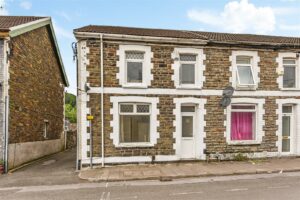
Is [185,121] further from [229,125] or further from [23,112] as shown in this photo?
[23,112]

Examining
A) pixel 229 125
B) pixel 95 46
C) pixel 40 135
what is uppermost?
pixel 95 46

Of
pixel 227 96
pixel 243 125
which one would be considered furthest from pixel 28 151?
pixel 243 125

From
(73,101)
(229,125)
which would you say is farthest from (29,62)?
(73,101)

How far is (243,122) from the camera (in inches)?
512

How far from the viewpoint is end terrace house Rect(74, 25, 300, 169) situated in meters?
11.4

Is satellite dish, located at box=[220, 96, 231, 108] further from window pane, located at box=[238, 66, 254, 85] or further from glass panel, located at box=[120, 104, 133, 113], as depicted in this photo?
glass panel, located at box=[120, 104, 133, 113]

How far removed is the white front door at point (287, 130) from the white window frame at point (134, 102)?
6961 mm

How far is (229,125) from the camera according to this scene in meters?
12.6

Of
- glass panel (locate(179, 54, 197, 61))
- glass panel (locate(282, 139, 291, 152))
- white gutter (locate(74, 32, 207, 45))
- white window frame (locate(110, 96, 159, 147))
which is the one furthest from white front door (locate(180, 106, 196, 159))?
glass panel (locate(282, 139, 291, 152))

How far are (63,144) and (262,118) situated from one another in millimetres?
15801

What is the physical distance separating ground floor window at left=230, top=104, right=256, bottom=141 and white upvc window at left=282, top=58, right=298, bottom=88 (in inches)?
94.2

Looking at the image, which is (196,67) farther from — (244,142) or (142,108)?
(244,142)

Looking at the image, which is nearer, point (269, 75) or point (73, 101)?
point (269, 75)

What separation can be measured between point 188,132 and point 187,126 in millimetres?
304
